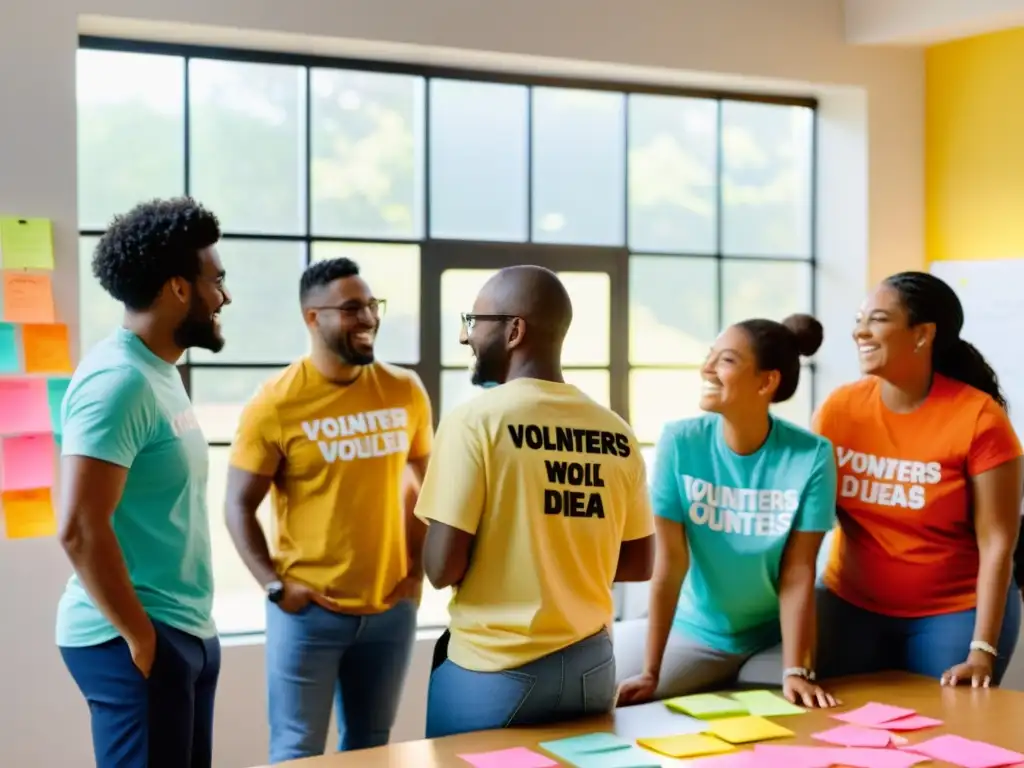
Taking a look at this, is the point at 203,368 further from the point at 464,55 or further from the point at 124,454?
the point at 124,454

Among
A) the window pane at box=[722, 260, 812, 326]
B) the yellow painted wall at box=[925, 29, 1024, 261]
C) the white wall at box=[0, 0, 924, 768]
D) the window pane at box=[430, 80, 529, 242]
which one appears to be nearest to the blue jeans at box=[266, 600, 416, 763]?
the white wall at box=[0, 0, 924, 768]

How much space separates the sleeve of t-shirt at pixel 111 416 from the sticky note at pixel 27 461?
1301 millimetres

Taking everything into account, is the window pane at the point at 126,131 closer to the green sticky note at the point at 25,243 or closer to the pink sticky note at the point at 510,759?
the green sticky note at the point at 25,243

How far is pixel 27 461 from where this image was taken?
11.3 ft

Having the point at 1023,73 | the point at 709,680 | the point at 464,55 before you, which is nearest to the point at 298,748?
the point at 709,680

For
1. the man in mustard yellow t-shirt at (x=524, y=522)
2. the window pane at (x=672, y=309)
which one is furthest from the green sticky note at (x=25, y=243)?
the window pane at (x=672, y=309)

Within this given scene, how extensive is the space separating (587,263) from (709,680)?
6.71 ft

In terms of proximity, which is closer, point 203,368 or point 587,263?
point 203,368

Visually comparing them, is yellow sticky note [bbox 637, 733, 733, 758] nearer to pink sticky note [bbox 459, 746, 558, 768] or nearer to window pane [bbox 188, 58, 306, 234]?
pink sticky note [bbox 459, 746, 558, 768]

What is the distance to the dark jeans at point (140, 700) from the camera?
2252 mm

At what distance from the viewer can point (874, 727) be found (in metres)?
2.44

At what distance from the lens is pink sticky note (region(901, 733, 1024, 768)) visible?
2.20 metres

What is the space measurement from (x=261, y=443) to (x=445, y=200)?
1.63m

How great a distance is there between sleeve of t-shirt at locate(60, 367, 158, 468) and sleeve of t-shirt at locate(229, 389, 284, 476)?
751mm
